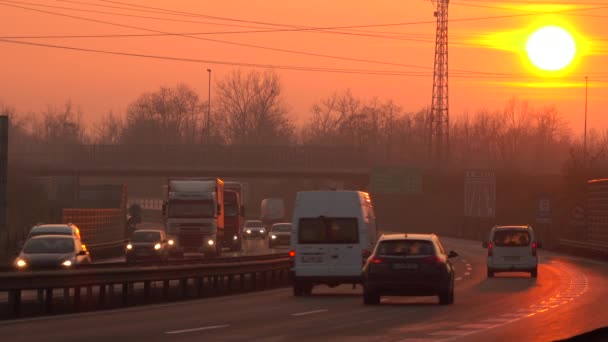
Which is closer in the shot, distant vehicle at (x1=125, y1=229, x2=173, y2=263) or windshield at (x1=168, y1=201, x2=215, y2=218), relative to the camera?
distant vehicle at (x1=125, y1=229, x2=173, y2=263)

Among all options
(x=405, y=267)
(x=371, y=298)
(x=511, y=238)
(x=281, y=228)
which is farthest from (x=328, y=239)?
(x=281, y=228)

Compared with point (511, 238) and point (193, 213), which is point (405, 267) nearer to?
point (511, 238)

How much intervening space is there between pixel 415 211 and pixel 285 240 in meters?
51.1

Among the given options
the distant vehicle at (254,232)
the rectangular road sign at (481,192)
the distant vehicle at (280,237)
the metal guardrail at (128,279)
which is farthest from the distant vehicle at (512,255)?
the rectangular road sign at (481,192)

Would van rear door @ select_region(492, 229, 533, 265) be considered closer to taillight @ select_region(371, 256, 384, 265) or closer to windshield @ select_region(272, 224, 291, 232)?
taillight @ select_region(371, 256, 384, 265)

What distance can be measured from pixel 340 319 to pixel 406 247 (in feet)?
18.2

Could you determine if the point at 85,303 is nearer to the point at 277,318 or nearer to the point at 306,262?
the point at 277,318

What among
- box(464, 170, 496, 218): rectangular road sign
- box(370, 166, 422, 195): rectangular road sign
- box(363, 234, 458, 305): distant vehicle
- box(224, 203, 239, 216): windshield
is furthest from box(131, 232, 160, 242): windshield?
box(370, 166, 422, 195): rectangular road sign

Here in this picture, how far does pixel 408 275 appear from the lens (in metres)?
27.7

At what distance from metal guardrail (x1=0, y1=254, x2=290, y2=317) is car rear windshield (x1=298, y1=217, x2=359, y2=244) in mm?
2156

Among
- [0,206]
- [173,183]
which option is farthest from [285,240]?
[0,206]

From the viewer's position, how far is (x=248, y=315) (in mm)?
24016

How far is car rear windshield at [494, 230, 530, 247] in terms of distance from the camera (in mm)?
44188

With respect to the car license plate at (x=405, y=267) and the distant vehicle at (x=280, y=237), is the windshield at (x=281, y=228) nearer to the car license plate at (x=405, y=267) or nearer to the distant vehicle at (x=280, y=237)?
the distant vehicle at (x=280, y=237)
